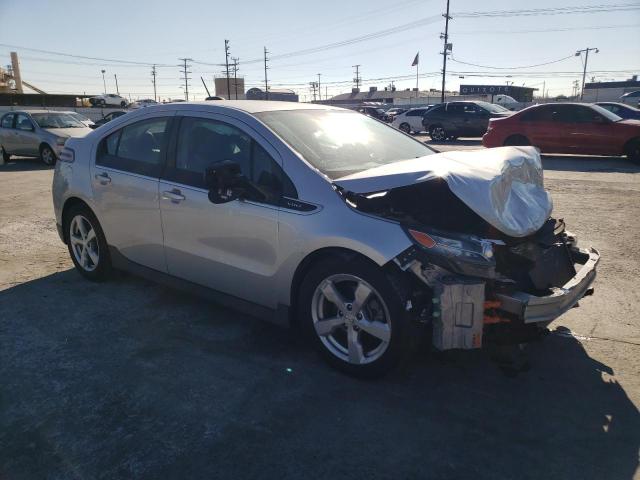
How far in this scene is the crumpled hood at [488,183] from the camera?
9.05 ft

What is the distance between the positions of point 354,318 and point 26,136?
14431 mm

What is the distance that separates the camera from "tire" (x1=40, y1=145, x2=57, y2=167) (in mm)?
13805

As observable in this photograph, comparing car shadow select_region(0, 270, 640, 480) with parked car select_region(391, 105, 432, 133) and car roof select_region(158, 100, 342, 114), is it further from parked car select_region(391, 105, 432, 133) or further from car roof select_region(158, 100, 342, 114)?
parked car select_region(391, 105, 432, 133)

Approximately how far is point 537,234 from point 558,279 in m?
0.37

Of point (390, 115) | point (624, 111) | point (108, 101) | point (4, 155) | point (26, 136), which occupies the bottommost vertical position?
point (4, 155)

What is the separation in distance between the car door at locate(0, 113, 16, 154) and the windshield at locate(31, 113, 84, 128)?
2.87 feet

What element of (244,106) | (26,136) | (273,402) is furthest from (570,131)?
(26,136)

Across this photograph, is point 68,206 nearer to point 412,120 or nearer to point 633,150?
point 633,150

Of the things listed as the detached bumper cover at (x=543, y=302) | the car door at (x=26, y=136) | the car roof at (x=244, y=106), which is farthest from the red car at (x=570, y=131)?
the car door at (x=26, y=136)

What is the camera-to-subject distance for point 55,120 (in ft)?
47.0

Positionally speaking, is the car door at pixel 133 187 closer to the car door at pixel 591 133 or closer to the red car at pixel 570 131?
the red car at pixel 570 131

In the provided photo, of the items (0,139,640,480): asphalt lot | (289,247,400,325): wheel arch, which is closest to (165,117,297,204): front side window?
(289,247,400,325): wheel arch

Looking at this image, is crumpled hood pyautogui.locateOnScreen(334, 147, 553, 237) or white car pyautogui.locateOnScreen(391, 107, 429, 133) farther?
white car pyautogui.locateOnScreen(391, 107, 429, 133)

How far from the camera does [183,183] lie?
3.65 metres
